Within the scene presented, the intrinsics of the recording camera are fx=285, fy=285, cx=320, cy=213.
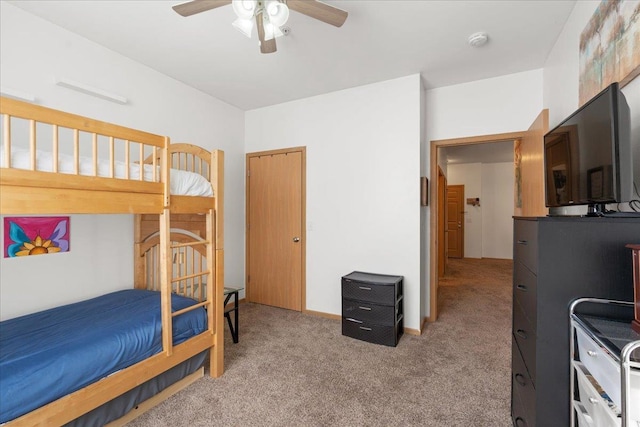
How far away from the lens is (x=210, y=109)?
3658mm

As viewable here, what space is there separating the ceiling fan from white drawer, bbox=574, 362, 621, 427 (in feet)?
6.58

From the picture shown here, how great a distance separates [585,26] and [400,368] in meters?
2.77

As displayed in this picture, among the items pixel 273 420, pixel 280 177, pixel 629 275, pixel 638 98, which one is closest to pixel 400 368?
pixel 273 420

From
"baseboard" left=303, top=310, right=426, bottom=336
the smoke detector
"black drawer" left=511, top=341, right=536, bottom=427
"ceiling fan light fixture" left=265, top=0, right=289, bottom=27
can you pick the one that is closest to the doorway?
"baseboard" left=303, top=310, right=426, bottom=336

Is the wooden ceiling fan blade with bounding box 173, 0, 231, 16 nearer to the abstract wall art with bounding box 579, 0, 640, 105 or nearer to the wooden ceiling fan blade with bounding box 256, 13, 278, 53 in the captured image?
the wooden ceiling fan blade with bounding box 256, 13, 278, 53

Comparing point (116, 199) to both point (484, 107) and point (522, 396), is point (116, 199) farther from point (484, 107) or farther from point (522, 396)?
point (484, 107)

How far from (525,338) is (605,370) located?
57 centimetres

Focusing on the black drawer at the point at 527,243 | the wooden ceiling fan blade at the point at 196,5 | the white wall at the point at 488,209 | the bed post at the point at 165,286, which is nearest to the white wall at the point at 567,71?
the black drawer at the point at 527,243

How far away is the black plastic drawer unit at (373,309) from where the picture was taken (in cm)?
278

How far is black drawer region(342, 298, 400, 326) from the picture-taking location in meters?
2.78

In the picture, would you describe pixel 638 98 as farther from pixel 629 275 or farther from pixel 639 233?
pixel 629 275

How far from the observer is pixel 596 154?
120 cm

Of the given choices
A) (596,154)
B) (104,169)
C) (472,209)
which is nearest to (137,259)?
(104,169)

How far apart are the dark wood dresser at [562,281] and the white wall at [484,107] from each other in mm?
2214
